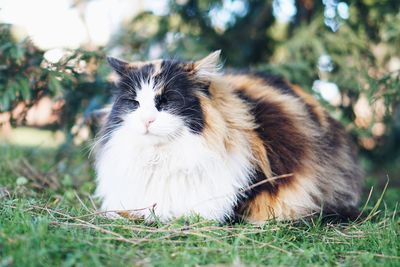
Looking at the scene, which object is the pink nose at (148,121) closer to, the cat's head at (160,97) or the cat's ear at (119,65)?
the cat's head at (160,97)

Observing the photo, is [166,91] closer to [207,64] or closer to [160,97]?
[160,97]

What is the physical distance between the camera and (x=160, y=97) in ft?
8.97

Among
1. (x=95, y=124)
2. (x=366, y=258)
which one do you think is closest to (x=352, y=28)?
(x=95, y=124)

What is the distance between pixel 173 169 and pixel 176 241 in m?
0.53

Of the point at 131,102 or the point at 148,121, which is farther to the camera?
the point at 131,102

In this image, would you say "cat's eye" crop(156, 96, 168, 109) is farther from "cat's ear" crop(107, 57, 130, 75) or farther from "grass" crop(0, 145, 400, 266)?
"grass" crop(0, 145, 400, 266)

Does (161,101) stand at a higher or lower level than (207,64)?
lower

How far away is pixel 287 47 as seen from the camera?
16.1 feet

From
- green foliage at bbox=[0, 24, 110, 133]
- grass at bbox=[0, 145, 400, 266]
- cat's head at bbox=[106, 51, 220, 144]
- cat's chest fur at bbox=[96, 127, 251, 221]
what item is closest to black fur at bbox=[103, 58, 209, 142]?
cat's head at bbox=[106, 51, 220, 144]

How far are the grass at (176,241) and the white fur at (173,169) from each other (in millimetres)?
127

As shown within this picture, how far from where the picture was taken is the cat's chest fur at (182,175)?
9.00 feet

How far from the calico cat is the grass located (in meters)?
0.15

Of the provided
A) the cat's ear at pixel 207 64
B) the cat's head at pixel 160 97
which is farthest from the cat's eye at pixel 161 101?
the cat's ear at pixel 207 64

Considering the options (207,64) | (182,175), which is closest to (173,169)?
(182,175)
